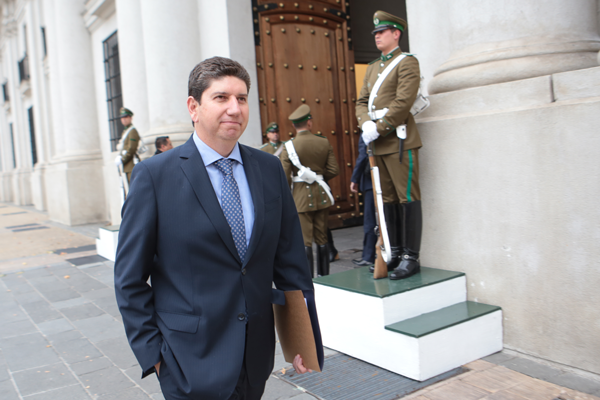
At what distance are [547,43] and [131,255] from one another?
346cm

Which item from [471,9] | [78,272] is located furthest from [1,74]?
[471,9]

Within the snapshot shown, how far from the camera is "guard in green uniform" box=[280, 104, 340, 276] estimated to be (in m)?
5.64

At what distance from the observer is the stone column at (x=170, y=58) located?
848cm

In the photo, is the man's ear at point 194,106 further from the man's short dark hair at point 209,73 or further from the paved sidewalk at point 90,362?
the paved sidewalk at point 90,362

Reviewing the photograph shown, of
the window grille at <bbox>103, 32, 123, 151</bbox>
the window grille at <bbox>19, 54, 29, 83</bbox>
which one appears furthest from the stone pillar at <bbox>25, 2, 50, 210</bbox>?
the window grille at <bbox>103, 32, 123, 151</bbox>

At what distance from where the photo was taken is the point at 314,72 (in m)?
8.89

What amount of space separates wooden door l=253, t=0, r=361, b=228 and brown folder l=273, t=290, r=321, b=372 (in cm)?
649

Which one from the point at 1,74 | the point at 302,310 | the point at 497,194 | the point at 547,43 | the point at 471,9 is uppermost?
the point at 1,74

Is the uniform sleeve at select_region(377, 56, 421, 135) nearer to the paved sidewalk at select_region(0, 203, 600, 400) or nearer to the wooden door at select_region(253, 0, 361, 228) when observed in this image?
the paved sidewalk at select_region(0, 203, 600, 400)

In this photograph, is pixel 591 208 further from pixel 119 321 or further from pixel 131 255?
pixel 119 321

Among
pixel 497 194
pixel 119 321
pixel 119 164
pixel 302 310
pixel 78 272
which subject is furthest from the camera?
pixel 119 164

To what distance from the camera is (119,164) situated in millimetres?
9500

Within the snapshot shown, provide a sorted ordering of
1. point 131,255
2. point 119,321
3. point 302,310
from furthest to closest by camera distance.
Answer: point 119,321 < point 302,310 < point 131,255

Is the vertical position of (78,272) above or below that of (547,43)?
below
